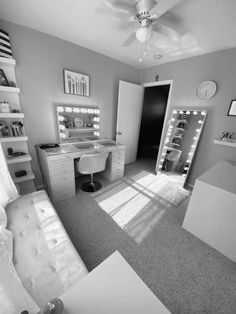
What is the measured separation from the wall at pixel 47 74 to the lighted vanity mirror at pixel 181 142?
1.58m

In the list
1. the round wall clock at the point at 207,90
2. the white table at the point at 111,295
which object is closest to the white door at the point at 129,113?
the round wall clock at the point at 207,90

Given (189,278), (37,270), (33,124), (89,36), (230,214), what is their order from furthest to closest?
(33,124) → (89,36) → (230,214) → (189,278) → (37,270)

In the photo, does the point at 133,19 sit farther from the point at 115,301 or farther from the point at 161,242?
the point at 161,242

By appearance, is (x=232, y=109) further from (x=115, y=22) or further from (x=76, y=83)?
(x=76, y=83)

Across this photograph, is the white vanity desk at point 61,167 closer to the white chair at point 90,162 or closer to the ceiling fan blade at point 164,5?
the white chair at point 90,162

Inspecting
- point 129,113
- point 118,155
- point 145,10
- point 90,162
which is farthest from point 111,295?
point 129,113

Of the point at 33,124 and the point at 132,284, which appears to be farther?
the point at 33,124

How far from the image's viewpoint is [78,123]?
2.52 meters

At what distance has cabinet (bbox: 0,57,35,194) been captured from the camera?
5.58 feet

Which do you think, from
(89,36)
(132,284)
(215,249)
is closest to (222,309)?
(215,249)

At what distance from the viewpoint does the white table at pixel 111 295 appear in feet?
1.63

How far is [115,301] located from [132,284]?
3.5 inches

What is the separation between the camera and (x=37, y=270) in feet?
2.92

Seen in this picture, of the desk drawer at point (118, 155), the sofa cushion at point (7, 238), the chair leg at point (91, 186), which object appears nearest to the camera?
the sofa cushion at point (7, 238)
